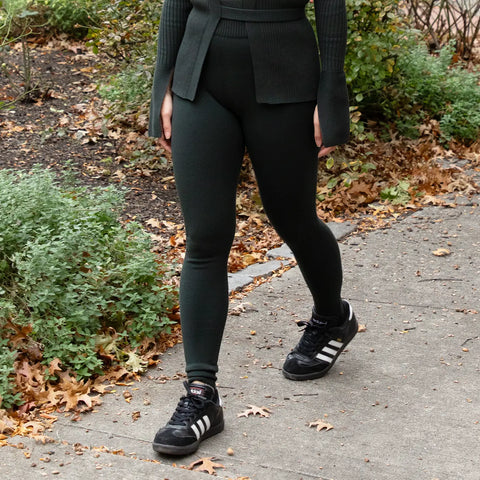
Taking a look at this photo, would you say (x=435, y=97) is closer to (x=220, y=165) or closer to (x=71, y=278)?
(x=71, y=278)

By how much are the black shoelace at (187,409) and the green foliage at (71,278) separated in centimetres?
65

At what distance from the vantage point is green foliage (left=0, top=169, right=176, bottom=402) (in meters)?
3.82

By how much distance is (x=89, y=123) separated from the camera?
725cm

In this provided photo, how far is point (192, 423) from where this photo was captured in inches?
121

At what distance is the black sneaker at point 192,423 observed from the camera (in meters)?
3.04

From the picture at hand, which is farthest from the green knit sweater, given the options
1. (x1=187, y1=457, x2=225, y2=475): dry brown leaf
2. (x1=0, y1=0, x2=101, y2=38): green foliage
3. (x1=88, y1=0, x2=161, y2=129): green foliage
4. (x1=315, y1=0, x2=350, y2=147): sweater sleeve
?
(x1=0, y1=0, x2=101, y2=38): green foliage

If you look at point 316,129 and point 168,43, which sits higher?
point 168,43

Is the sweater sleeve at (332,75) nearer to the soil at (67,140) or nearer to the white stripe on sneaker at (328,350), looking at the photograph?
the white stripe on sneaker at (328,350)

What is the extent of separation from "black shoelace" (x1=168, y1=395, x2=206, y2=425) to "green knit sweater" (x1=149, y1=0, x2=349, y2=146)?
0.99 metres

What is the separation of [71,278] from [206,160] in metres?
1.29

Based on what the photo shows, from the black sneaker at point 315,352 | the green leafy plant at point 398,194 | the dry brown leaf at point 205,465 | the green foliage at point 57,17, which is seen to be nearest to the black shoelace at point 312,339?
the black sneaker at point 315,352

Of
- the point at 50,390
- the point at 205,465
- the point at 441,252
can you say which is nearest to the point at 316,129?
the point at 205,465

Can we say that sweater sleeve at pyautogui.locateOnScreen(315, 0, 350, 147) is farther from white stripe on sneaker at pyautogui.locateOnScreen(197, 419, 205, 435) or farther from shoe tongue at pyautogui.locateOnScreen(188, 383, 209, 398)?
white stripe on sneaker at pyautogui.locateOnScreen(197, 419, 205, 435)

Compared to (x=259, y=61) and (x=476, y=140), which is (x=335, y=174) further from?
(x=259, y=61)
